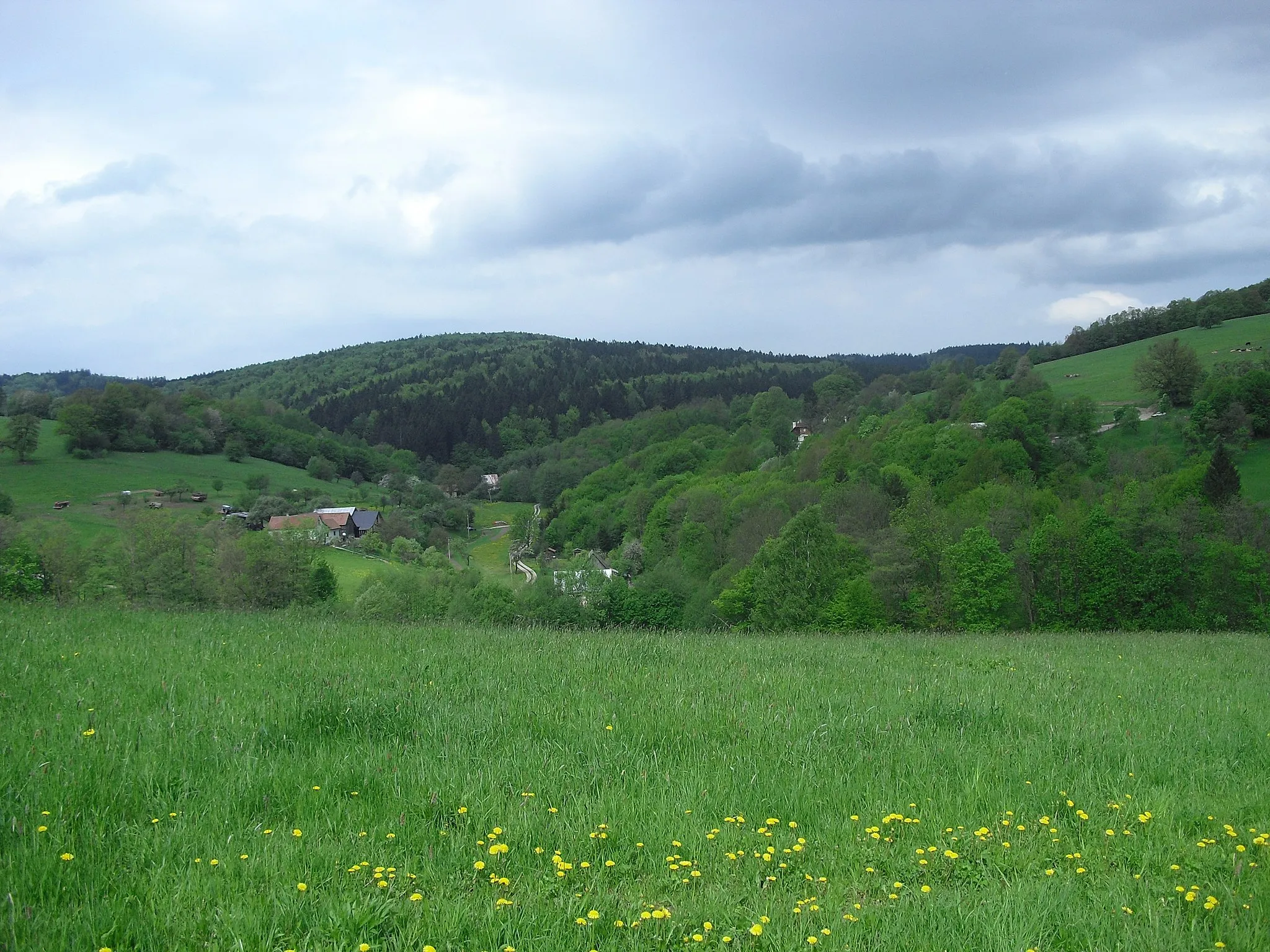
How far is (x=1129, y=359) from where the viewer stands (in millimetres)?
106688

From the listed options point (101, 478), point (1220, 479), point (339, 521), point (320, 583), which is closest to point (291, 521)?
point (339, 521)

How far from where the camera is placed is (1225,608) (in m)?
43.3

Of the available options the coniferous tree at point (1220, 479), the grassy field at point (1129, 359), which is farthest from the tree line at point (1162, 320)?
the coniferous tree at point (1220, 479)

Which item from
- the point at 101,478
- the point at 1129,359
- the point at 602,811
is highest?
the point at 1129,359

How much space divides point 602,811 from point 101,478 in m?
107

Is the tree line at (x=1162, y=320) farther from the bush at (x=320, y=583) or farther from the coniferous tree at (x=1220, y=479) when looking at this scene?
the bush at (x=320, y=583)

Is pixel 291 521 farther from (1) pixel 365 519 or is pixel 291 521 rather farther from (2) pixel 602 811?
(2) pixel 602 811

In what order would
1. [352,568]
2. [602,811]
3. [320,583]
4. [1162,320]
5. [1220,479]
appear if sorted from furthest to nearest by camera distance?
[1162,320]
[352,568]
[1220,479]
[320,583]
[602,811]

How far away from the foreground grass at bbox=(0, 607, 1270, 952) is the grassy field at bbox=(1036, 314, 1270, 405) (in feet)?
328

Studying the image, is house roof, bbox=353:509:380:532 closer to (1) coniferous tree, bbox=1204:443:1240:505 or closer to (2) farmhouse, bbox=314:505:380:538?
(2) farmhouse, bbox=314:505:380:538

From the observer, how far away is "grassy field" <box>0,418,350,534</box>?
7888 centimetres

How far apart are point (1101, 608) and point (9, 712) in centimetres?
4991

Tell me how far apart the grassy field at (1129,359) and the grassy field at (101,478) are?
353 feet

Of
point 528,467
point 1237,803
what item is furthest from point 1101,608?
point 528,467
